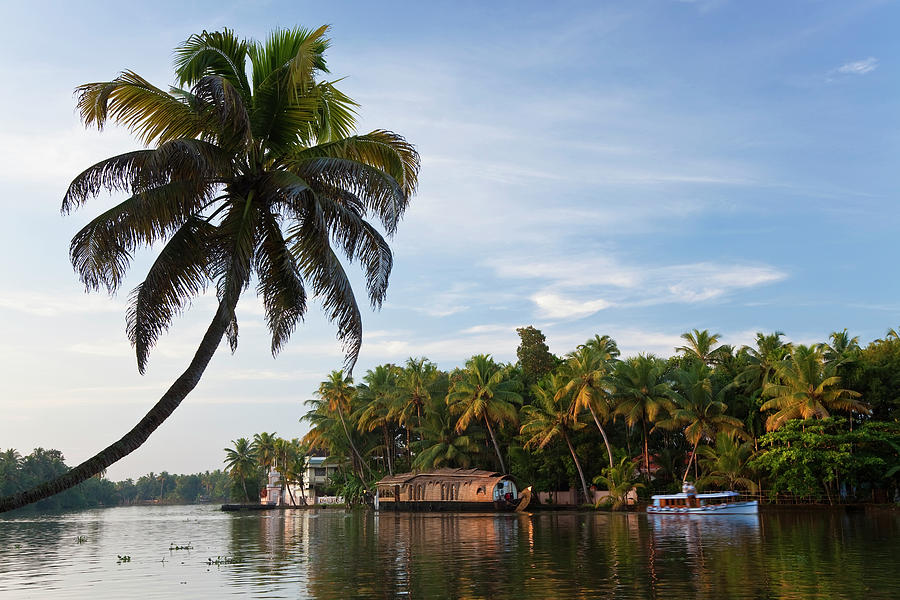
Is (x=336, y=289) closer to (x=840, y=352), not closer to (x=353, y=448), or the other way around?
(x=840, y=352)

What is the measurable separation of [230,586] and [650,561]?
9.27m

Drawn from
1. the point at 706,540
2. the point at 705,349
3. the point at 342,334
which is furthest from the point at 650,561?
the point at 705,349

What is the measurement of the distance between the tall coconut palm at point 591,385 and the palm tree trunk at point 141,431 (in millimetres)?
41647

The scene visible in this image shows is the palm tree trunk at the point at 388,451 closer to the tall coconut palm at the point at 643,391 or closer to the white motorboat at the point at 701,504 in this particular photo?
the tall coconut palm at the point at 643,391

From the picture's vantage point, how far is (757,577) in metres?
14.5

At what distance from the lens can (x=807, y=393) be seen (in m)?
41.6

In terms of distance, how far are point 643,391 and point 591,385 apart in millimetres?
3226

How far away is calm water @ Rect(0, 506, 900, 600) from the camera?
13500mm

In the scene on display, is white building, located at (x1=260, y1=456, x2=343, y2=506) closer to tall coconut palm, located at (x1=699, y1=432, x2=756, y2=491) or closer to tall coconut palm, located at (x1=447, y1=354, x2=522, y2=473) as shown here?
tall coconut palm, located at (x1=447, y1=354, x2=522, y2=473)

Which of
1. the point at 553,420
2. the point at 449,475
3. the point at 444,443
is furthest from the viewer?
the point at 444,443

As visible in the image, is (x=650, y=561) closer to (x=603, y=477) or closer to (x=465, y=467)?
(x=603, y=477)

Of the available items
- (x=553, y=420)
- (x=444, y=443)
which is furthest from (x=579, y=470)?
(x=444, y=443)

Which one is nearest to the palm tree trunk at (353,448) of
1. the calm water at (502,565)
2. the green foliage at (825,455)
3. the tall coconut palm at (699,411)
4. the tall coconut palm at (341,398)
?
the tall coconut palm at (341,398)

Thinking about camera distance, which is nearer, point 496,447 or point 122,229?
point 122,229
